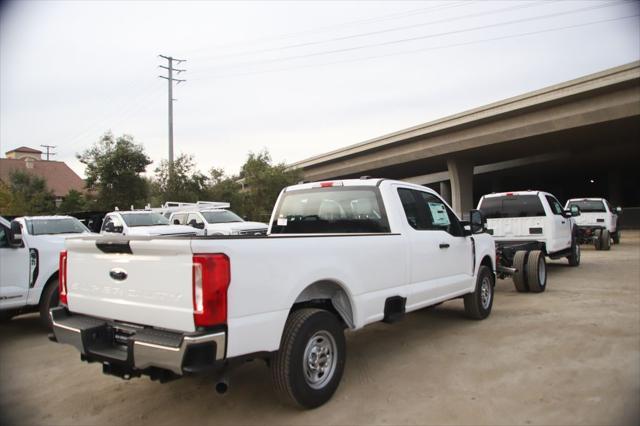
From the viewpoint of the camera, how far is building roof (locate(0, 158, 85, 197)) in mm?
61838

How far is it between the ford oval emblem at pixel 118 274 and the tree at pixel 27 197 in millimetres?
39859

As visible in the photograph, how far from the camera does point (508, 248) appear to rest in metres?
9.96

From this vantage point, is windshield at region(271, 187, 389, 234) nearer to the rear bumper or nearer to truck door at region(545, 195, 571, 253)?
the rear bumper

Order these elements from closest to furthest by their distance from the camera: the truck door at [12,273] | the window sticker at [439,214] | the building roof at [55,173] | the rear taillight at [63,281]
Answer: the rear taillight at [63,281] < the window sticker at [439,214] < the truck door at [12,273] < the building roof at [55,173]

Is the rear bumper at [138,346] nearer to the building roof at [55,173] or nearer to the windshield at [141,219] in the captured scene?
the windshield at [141,219]

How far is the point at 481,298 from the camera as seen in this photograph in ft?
23.6

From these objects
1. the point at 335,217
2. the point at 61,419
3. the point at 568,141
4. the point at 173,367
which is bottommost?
the point at 61,419

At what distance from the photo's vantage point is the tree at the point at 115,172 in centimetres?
3209

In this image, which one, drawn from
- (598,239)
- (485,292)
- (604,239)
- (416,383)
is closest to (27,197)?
(598,239)

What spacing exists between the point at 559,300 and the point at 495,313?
174 centimetres

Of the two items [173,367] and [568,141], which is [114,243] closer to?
[173,367]

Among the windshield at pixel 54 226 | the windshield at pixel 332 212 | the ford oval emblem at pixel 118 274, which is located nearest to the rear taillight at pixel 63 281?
the ford oval emblem at pixel 118 274

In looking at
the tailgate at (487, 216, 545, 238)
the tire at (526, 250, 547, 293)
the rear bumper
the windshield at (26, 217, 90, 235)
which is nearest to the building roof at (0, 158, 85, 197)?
the windshield at (26, 217, 90, 235)

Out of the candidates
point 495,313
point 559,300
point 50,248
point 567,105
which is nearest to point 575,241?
point 559,300
